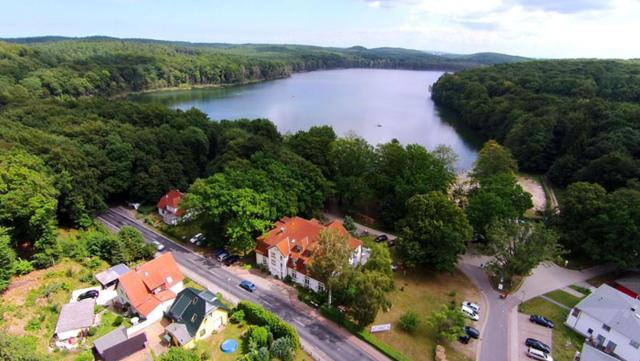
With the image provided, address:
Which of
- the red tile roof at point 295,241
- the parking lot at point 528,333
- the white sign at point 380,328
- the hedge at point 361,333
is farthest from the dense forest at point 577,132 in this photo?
the hedge at point 361,333

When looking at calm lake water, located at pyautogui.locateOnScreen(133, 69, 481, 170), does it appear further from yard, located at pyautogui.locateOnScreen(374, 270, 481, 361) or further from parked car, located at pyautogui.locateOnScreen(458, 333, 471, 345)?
parked car, located at pyautogui.locateOnScreen(458, 333, 471, 345)

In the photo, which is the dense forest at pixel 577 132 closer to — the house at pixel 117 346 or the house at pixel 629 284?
the house at pixel 629 284

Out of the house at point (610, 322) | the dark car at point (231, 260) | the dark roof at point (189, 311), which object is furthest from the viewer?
the dark car at point (231, 260)

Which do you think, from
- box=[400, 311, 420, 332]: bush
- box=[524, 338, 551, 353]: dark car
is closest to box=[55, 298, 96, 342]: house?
box=[400, 311, 420, 332]: bush

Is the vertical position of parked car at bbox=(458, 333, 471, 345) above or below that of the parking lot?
above

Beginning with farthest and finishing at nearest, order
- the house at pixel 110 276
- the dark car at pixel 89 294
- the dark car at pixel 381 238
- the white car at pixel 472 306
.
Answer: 1. the dark car at pixel 381 238
2. the house at pixel 110 276
3. the white car at pixel 472 306
4. the dark car at pixel 89 294

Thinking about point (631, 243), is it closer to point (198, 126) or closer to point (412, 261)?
point (412, 261)

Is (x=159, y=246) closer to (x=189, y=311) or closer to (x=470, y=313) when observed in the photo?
(x=189, y=311)
